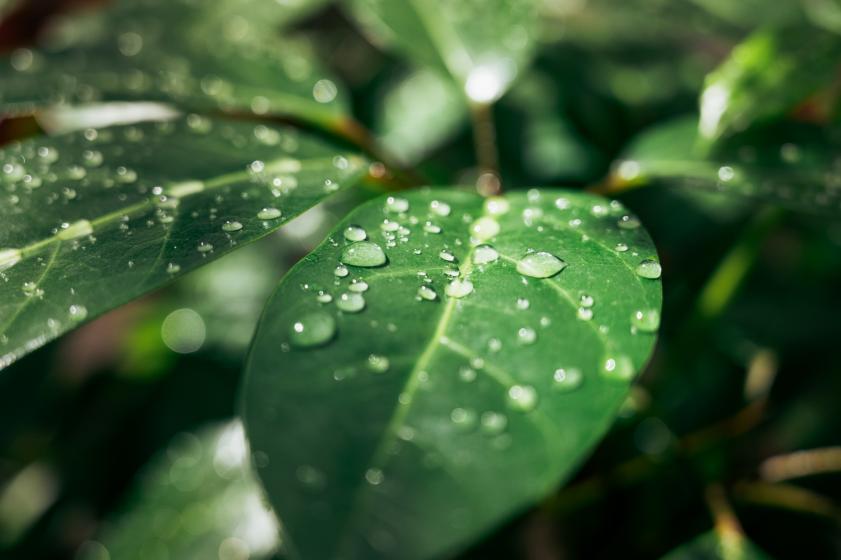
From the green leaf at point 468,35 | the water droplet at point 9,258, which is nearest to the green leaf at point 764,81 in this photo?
the green leaf at point 468,35

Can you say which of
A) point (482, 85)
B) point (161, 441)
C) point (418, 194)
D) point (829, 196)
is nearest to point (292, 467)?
point (418, 194)

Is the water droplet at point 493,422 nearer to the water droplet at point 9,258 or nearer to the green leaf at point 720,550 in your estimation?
the water droplet at point 9,258

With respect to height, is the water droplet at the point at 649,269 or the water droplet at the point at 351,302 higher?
the water droplet at the point at 649,269

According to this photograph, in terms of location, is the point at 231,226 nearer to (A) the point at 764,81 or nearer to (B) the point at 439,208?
(B) the point at 439,208

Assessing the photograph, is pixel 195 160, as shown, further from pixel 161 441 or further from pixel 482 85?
pixel 161 441

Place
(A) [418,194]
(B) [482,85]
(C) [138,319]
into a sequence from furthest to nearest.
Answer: (C) [138,319]
(B) [482,85]
(A) [418,194]
